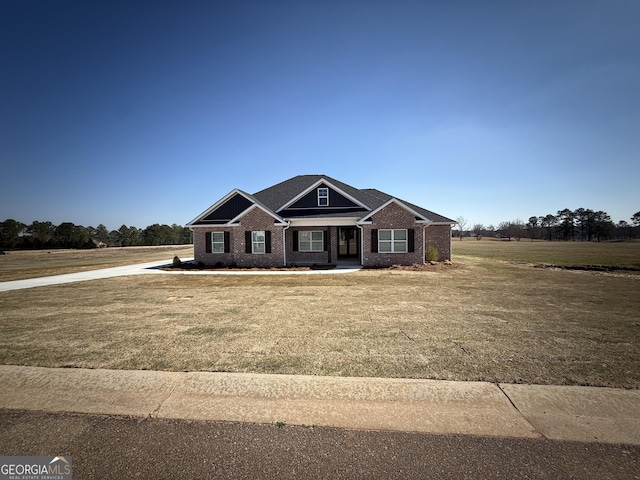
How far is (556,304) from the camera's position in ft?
28.6

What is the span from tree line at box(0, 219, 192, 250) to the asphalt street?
63159 mm

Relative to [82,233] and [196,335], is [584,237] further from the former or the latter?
[82,233]

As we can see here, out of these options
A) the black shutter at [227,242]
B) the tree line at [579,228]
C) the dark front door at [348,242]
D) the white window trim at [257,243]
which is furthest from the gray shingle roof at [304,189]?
the tree line at [579,228]

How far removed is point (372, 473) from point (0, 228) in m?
72.4

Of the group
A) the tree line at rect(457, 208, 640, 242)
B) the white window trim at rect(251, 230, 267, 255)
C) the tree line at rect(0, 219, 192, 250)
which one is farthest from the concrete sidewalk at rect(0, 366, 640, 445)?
the tree line at rect(457, 208, 640, 242)

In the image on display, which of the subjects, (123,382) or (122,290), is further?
(122,290)

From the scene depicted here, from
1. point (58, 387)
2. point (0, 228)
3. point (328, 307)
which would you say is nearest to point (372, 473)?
point (58, 387)

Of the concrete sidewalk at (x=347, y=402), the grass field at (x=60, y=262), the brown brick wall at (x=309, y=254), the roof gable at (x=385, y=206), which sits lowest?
the concrete sidewalk at (x=347, y=402)

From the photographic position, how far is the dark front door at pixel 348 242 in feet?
73.5

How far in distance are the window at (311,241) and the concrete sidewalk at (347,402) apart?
16830 mm

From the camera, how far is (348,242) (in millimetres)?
22781

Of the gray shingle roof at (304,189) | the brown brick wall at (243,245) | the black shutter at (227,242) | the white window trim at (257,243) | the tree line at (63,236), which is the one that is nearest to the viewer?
the brown brick wall at (243,245)

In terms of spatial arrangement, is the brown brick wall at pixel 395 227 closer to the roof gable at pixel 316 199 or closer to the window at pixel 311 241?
the roof gable at pixel 316 199

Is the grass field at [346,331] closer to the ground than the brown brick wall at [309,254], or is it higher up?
closer to the ground
